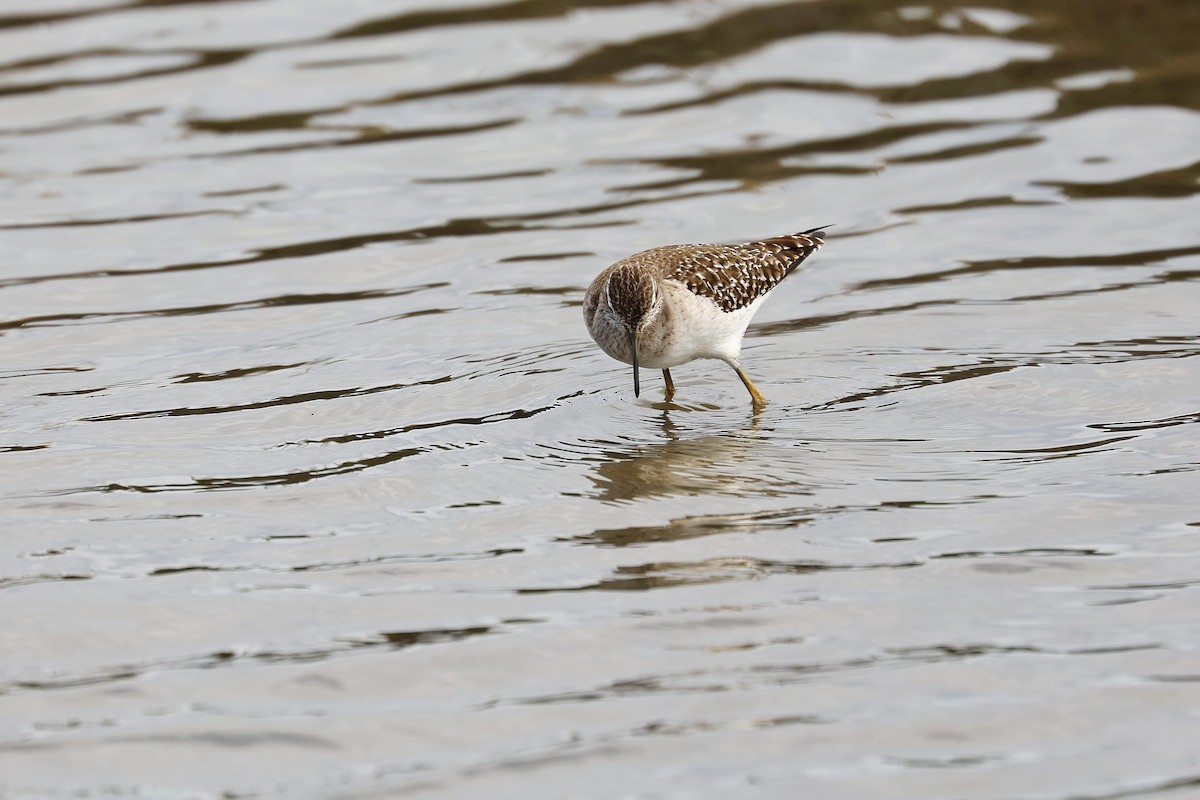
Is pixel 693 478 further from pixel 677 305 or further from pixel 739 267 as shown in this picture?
pixel 739 267

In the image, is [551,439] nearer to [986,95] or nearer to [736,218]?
[736,218]

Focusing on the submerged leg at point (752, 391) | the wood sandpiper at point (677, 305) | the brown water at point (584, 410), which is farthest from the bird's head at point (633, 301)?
the submerged leg at point (752, 391)

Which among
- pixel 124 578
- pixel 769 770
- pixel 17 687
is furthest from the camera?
pixel 124 578

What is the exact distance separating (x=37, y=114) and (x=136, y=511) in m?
7.83

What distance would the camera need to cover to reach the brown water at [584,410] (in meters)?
5.31

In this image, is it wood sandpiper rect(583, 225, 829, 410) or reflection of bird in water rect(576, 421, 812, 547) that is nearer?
reflection of bird in water rect(576, 421, 812, 547)

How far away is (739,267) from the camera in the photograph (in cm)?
929

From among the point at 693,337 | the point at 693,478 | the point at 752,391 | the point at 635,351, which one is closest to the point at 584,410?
the point at 635,351

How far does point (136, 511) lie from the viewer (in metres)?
7.25

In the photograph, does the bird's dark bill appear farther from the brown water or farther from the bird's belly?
the brown water

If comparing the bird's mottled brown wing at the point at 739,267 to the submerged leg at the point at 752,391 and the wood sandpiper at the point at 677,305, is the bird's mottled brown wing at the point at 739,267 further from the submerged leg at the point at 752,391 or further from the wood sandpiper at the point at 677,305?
the submerged leg at the point at 752,391

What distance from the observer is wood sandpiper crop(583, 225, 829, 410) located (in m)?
8.54

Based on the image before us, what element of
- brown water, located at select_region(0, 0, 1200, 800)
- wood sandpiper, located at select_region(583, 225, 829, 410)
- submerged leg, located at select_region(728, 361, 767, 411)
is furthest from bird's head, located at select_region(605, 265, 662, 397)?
submerged leg, located at select_region(728, 361, 767, 411)

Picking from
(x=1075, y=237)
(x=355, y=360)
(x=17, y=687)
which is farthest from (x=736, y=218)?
(x=17, y=687)
